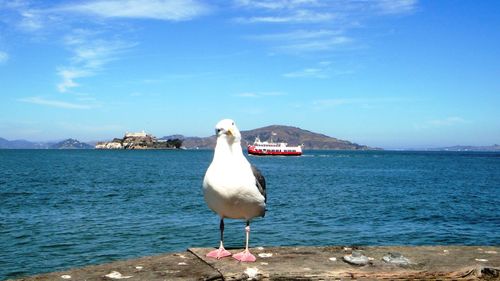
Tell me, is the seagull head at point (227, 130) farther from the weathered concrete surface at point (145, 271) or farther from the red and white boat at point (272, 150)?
the red and white boat at point (272, 150)

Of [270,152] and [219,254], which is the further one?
[270,152]

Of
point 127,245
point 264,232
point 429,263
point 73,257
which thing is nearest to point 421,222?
point 264,232

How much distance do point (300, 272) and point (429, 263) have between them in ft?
6.42

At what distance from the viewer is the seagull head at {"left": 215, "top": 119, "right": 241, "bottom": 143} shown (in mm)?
6852

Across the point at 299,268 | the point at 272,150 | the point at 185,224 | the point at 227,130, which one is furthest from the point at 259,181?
the point at 272,150

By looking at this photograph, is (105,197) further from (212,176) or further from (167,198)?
(212,176)

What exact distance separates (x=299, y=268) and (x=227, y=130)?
6.91ft

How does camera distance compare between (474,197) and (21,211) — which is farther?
(474,197)

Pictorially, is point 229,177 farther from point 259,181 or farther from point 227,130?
point 259,181

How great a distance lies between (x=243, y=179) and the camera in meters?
7.02

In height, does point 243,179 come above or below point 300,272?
above

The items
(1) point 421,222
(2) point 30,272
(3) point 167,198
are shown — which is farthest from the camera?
(3) point 167,198

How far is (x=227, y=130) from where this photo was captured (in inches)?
270

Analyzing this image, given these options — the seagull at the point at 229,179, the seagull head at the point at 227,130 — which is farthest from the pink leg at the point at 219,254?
the seagull head at the point at 227,130
